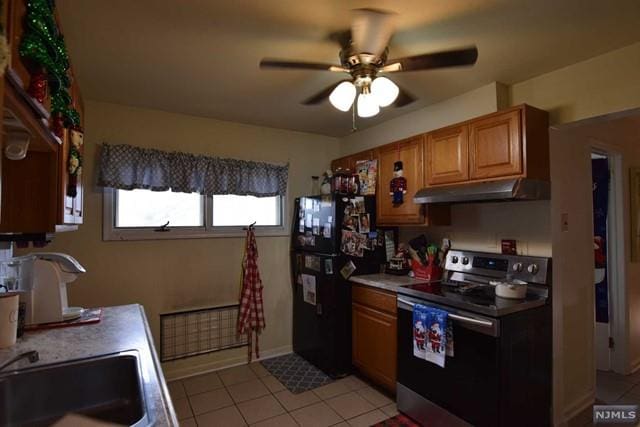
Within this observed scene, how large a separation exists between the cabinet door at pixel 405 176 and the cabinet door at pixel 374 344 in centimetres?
78

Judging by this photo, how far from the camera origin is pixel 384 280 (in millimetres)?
2670

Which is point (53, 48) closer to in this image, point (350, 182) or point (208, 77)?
point (208, 77)

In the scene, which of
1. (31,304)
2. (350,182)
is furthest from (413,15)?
(31,304)

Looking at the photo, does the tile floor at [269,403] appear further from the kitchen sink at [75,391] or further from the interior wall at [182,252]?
the kitchen sink at [75,391]

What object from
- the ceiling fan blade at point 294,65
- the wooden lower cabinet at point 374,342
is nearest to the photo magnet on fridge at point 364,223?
the wooden lower cabinet at point 374,342

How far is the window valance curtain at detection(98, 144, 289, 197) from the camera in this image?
2643 millimetres

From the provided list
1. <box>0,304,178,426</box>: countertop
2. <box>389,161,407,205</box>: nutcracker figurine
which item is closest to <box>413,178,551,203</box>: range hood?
<box>389,161,407,205</box>: nutcracker figurine

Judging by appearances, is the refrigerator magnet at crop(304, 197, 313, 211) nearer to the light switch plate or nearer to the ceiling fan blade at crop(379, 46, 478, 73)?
the ceiling fan blade at crop(379, 46, 478, 73)

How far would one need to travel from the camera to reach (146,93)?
2.53m

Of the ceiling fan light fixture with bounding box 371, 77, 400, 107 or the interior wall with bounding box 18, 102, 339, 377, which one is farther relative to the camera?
the interior wall with bounding box 18, 102, 339, 377

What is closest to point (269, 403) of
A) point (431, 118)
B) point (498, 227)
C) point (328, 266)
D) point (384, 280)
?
point (328, 266)

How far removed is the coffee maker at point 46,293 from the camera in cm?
172

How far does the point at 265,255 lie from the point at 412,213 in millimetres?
1502

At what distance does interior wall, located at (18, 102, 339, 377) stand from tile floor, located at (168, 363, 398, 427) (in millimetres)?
290
